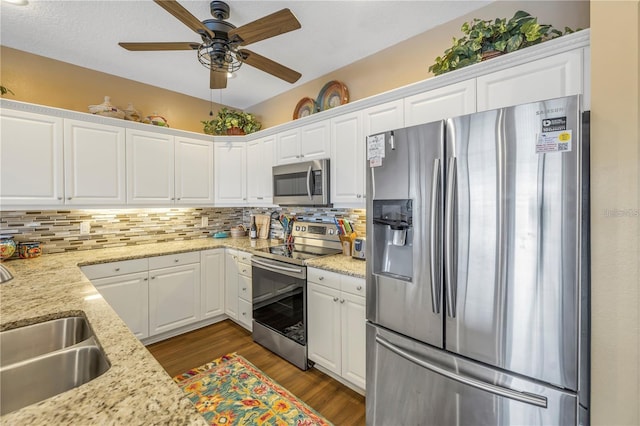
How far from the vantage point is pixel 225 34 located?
5.92ft

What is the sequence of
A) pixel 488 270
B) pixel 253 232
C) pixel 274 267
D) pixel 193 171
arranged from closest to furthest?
pixel 488 270
pixel 274 267
pixel 193 171
pixel 253 232

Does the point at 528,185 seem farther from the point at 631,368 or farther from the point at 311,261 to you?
the point at 311,261

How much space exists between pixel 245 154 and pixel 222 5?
1708 millimetres

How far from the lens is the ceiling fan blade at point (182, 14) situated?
55.5 inches

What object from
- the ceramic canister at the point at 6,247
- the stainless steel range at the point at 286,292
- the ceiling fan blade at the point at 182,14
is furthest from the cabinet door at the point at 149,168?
the ceiling fan blade at the point at 182,14

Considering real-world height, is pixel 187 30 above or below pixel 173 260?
above

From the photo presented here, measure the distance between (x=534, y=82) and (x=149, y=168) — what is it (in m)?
3.29

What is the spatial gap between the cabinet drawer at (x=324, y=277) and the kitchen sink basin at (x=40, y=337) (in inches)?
54.6

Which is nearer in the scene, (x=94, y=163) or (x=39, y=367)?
(x=39, y=367)

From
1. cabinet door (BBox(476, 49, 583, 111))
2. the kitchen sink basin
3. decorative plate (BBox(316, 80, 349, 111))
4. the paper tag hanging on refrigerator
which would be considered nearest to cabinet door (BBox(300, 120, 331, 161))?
decorative plate (BBox(316, 80, 349, 111))

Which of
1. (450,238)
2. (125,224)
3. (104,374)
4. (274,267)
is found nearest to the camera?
(104,374)

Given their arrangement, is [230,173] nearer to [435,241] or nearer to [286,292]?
[286,292]

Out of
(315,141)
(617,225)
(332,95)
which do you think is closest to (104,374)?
(617,225)

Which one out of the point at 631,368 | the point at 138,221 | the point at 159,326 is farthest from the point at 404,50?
the point at 159,326
